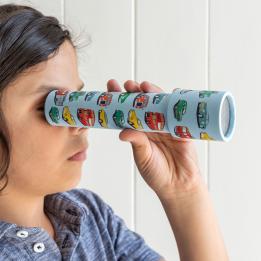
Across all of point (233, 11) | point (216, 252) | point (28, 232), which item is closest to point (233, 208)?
point (216, 252)

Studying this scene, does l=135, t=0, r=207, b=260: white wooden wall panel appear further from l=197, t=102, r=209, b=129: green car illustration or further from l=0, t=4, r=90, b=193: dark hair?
l=197, t=102, r=209, b=129: green car illustration

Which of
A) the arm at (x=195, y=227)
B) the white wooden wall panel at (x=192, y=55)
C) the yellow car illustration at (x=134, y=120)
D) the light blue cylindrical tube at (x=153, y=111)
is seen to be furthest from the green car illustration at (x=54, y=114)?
the white wooden wall panel at (x=192, y=55)

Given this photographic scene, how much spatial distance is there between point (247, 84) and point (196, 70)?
0.10m

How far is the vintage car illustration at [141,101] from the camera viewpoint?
67cm

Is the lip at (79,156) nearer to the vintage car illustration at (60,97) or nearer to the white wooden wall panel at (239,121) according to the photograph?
the vintage car illustration at (60,97)

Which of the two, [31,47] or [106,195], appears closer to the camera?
[31,47]

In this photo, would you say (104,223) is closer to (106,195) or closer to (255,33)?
(106,195)

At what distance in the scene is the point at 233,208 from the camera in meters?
1.15

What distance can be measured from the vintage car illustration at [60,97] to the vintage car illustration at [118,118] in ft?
0.27

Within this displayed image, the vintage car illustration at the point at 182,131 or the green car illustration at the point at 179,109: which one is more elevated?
the green car illustration at the point at 179,109

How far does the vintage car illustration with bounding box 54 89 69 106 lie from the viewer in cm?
74

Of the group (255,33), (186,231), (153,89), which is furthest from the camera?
(255,33)

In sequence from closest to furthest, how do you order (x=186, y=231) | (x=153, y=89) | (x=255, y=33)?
(x=153, y=89) < (x=186, y=231) < (x=255, y=33)

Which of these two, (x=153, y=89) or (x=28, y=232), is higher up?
(x=153, y=89)
